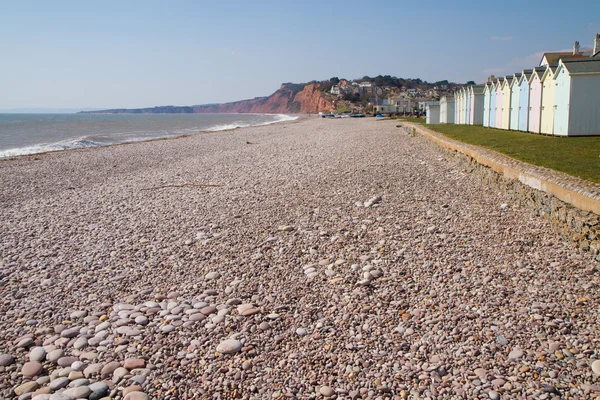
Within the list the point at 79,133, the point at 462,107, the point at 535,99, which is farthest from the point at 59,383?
the point at 79,133

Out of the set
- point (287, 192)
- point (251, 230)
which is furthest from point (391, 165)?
point (251, 230)

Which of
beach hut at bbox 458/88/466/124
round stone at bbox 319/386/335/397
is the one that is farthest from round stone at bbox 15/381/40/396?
beach hut at bbox 458/88/466/124

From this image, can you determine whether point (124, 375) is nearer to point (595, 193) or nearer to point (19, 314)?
point (19, 314)

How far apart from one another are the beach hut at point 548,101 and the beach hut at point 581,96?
0.95 metres

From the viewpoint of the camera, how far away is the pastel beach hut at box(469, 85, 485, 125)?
3027 cm

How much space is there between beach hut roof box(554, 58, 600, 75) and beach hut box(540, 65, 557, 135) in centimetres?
104

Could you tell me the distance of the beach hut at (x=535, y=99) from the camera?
18.0 meters

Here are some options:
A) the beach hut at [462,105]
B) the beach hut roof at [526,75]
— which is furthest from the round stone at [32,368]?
the beach hut at [462,105]

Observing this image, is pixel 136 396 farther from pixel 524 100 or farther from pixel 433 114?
pixel 433 114

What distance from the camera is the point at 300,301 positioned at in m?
4.49

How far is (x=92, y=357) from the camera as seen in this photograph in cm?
362

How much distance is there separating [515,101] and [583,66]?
603 centimetres

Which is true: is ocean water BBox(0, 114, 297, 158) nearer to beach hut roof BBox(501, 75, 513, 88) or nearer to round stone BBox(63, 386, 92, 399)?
beach hut roof BBox(501, 75, 513, 88)

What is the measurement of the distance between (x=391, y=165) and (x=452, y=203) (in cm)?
469
